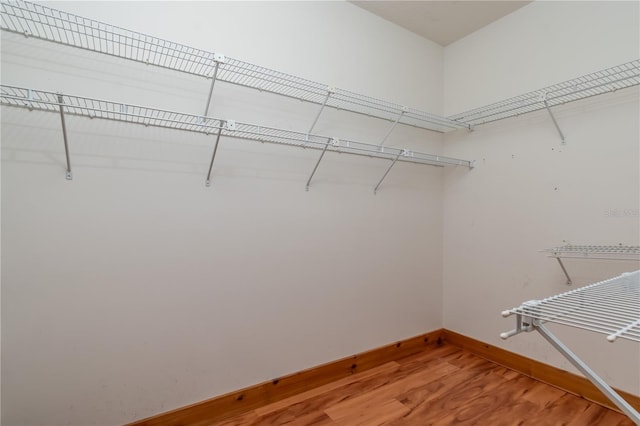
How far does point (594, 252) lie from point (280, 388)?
182 centimetres

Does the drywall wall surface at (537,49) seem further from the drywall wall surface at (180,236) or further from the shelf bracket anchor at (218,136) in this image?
the shelf bracket anchor at (218,136)

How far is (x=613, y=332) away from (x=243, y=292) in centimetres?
142

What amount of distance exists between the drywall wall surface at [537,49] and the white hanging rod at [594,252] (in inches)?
38.3

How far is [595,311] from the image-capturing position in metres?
0.79

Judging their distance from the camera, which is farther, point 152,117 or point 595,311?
point 152,117

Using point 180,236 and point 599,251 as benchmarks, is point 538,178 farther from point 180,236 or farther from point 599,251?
point 180,236

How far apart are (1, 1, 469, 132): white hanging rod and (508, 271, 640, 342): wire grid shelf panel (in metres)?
1.30

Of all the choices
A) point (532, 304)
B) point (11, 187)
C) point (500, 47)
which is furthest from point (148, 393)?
point (500, 47)

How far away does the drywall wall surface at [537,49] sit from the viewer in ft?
5.41

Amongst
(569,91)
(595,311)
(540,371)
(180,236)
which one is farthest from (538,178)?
(180,236)

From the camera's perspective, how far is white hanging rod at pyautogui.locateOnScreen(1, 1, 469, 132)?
1.18 metres

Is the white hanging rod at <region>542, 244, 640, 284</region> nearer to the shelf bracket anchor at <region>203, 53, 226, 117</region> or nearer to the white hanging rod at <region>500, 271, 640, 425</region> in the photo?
the white hanging rod at <region>500, 271, 640, 425</region>

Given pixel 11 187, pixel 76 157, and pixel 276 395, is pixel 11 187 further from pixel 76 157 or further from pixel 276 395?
pixel 276 395

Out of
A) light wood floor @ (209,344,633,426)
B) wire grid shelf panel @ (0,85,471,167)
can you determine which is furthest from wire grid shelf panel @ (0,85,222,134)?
light wood floor @ (209,344,633,426)
